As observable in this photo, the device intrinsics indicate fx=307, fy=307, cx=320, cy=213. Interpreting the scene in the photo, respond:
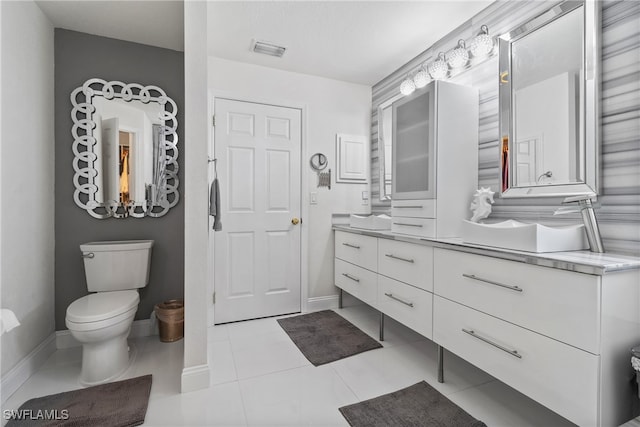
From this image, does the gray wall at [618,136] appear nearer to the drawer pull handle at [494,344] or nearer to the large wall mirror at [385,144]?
the drawer pull handle at [494,344]


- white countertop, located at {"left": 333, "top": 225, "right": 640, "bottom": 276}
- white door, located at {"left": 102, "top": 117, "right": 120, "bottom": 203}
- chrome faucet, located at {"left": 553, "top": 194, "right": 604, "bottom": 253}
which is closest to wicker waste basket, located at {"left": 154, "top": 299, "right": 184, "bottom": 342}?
white door, located at {"left": 102, "top": 117, "right": 120, "bottom": 203}

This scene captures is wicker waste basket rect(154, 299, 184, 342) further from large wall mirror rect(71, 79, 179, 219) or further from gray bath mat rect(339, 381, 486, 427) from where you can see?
gray bath mat rect(339, 381, 486, 427)

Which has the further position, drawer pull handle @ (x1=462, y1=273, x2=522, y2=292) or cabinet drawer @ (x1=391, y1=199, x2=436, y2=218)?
cabinet drawer @ (x1=391, y1=199, x2=436, y2=218)

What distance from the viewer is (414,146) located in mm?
2363

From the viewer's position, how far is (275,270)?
2.99 metres

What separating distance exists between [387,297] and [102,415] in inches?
71.1

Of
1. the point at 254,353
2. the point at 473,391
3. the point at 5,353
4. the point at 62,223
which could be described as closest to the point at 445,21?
the point at 473,391

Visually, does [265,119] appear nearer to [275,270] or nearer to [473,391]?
[275,270]

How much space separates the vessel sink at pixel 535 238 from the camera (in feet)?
4.52

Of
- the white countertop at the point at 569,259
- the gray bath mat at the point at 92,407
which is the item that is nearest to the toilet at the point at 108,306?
the gray bath mat at the point at 92,407

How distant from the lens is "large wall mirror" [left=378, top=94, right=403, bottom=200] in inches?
116

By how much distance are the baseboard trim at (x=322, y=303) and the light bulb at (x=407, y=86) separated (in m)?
2.10

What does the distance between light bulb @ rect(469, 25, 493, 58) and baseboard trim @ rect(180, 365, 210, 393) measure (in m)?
2.66

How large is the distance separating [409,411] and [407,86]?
240 cm
